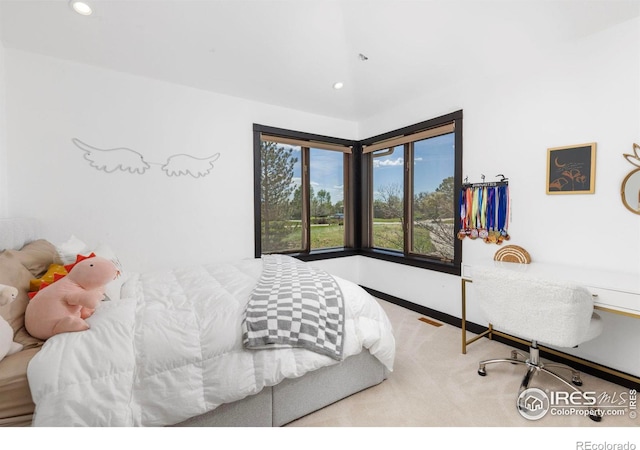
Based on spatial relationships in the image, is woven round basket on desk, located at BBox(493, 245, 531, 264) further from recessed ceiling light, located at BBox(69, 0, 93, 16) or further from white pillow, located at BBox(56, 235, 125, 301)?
recessed ceiling light, located at BBox(69, 0, 93, 16)

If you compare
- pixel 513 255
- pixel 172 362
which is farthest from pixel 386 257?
pixel 172 362

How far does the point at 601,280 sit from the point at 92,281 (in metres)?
2.91

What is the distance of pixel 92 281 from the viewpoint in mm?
1417

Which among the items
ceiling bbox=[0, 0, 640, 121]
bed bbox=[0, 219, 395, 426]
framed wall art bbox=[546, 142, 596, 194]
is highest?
ceiling bbox=[0, 0, 640, 121]

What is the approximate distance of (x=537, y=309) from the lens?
1707 millimetres

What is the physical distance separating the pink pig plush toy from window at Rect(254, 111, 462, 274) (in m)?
1.99

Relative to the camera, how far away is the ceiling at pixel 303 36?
1.92m

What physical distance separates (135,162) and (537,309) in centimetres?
338

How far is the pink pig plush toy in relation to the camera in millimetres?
1246

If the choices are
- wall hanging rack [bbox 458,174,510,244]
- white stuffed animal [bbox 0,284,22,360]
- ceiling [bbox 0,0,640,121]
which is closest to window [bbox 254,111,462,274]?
wall hanging rack [bbox 458,174,510,244]

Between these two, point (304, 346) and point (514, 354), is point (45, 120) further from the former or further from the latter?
point (514, 354)

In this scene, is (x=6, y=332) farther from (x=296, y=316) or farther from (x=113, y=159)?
(x=113, y=159)

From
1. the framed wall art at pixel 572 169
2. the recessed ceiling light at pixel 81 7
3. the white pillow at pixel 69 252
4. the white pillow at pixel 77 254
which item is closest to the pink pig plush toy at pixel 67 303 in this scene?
the white pillow at pixel 77 254
